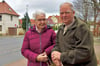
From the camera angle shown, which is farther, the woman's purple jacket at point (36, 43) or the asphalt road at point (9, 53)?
the asphalt road at point (9, 53)

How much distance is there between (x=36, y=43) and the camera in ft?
7.54

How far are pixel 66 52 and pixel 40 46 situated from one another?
76cm

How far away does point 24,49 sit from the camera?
2.36 meters

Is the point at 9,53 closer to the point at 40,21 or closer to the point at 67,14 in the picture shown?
the point at 40,21

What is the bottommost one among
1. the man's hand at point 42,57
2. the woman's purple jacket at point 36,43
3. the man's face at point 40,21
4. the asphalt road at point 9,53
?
the asphalt road at point 9,53

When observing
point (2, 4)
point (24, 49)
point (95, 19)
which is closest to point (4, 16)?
point (2, 4)

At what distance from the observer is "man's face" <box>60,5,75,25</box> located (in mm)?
1669

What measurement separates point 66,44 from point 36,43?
29.1 inches

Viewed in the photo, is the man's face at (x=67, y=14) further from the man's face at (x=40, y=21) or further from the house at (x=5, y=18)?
the house at (x=5, y=18)

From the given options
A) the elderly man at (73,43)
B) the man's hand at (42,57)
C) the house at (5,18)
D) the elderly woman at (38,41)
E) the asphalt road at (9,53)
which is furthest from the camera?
the house at (5,18)

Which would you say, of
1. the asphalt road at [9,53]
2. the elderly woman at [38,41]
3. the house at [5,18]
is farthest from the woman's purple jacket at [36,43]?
the house at [5,18]

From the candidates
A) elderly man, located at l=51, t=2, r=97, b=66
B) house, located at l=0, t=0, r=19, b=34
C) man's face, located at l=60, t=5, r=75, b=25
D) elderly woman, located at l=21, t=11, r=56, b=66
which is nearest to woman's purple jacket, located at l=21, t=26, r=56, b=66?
elderly woman, located at l=21, t=11, r=56, b=66

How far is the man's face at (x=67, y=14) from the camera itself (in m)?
1.67

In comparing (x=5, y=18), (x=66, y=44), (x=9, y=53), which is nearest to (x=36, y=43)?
(x=66, y=44)
